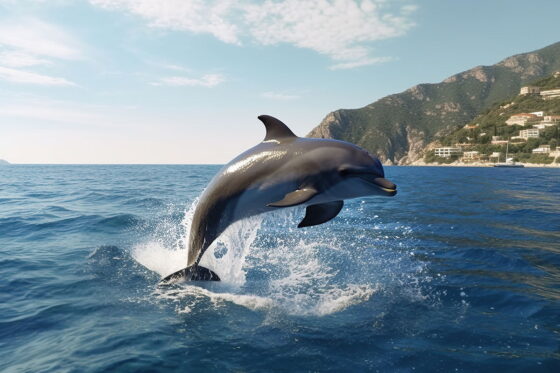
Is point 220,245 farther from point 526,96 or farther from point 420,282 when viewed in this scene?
point 526,96

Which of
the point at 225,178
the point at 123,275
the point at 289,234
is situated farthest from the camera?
the point at 289,234

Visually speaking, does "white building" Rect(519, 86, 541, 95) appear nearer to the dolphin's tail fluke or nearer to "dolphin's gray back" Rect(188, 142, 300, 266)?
"dolphin's gray back" Rect(188, 142, 300, 266)

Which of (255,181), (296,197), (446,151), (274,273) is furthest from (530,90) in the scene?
(296,197)

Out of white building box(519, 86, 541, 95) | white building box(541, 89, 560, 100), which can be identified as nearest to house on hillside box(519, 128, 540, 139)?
white building box(541, 89, 560, 100)

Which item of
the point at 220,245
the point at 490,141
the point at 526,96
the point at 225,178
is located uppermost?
the point at 526,96

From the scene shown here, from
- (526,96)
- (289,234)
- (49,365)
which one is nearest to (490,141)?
(526,96)

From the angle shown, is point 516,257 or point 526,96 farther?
point 526,96

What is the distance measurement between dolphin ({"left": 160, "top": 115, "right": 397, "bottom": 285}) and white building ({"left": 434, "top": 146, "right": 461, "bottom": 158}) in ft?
598

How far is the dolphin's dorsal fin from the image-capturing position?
6.87 metres

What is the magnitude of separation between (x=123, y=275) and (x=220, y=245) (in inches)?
183

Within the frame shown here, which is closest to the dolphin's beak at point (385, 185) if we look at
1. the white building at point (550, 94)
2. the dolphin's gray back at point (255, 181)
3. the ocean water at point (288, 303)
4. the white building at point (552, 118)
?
the dolphin's gray back at point (255, 181)

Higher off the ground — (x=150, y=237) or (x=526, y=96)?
(x=526, y=96)

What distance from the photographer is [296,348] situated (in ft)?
16.4

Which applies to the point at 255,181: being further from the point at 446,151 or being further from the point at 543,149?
the point at 446,151
